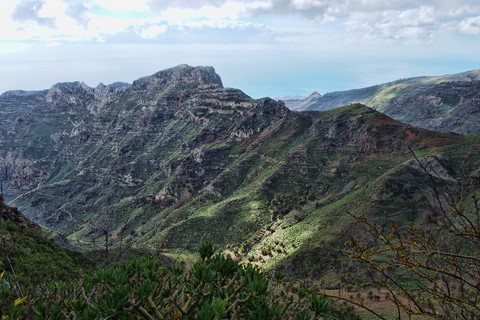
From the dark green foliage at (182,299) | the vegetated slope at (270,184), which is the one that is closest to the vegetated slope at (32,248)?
the vegetated slope at (270,184)

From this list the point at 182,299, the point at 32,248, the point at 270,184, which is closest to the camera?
the point at 182,299

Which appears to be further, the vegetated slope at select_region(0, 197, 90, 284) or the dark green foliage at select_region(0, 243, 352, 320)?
the vegetated slope at select_region(0, 197, 90, 284)

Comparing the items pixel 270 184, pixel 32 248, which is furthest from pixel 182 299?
pixel 270 184

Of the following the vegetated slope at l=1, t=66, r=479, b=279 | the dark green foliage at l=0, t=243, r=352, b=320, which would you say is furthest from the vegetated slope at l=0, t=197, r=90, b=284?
the dark green foliage at l=0, t=243, r=352, b=320

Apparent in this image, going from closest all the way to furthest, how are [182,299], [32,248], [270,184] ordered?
[182,299] → [32,248] → [270,184]

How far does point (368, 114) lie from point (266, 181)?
4051 centimetres

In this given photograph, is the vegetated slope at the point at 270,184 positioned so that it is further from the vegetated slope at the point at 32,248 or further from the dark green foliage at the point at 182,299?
the dark green foliage at the point at 182,299

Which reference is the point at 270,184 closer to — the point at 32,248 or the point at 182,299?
the point at 32,248

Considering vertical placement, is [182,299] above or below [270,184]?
above

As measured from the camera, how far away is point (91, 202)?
629ft

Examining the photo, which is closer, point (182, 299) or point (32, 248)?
point (182, 299)

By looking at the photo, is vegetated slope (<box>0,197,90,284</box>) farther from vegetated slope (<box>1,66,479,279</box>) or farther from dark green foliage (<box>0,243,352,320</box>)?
dark green foliage (<box>0,243,352,320</box>)

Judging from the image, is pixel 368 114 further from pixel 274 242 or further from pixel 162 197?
pixel 162 197

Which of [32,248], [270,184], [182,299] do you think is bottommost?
[270,184]
